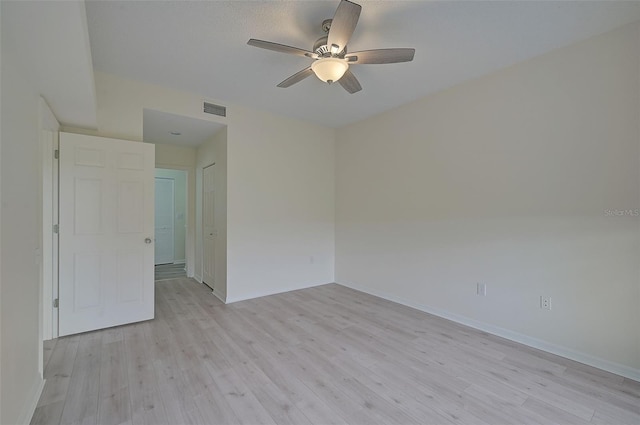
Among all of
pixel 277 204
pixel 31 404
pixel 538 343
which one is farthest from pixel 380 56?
pixel 31 404

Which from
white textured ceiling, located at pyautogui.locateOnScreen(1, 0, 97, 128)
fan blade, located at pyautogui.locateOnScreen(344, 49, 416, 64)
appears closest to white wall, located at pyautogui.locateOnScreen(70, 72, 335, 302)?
white textured ceiling, located at pyautogui.locateOnScreen(1, 0, 97, 128)

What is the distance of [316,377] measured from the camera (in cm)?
214

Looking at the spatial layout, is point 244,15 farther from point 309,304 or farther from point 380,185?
point 309,304

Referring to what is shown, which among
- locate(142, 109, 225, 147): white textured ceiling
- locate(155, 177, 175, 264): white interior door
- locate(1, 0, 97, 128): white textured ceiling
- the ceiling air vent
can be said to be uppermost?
the ceiling air vent

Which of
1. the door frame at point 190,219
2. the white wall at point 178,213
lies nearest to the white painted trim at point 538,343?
the door frame at point 190,219

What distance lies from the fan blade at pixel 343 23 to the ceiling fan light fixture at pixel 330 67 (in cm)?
9

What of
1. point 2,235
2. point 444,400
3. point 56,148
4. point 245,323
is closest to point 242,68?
point 56,148

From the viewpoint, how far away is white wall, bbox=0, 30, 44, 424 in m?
1.43

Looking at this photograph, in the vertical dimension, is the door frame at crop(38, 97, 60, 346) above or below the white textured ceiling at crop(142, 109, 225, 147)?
below

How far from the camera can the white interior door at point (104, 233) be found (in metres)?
2.78

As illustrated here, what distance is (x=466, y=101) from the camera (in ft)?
10.4

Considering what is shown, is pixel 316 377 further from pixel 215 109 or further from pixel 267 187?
pixel 215 109

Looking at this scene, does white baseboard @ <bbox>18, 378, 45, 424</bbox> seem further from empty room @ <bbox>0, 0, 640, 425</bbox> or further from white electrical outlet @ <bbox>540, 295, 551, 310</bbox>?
white electrical outlet @ <bbox>540, 295, 551, 310</bbox>

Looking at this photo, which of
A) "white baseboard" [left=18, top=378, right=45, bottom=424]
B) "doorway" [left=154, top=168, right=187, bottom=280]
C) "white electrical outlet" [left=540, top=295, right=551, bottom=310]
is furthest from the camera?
"doorway" [left=154, top=168, right=187, bottom=280]
